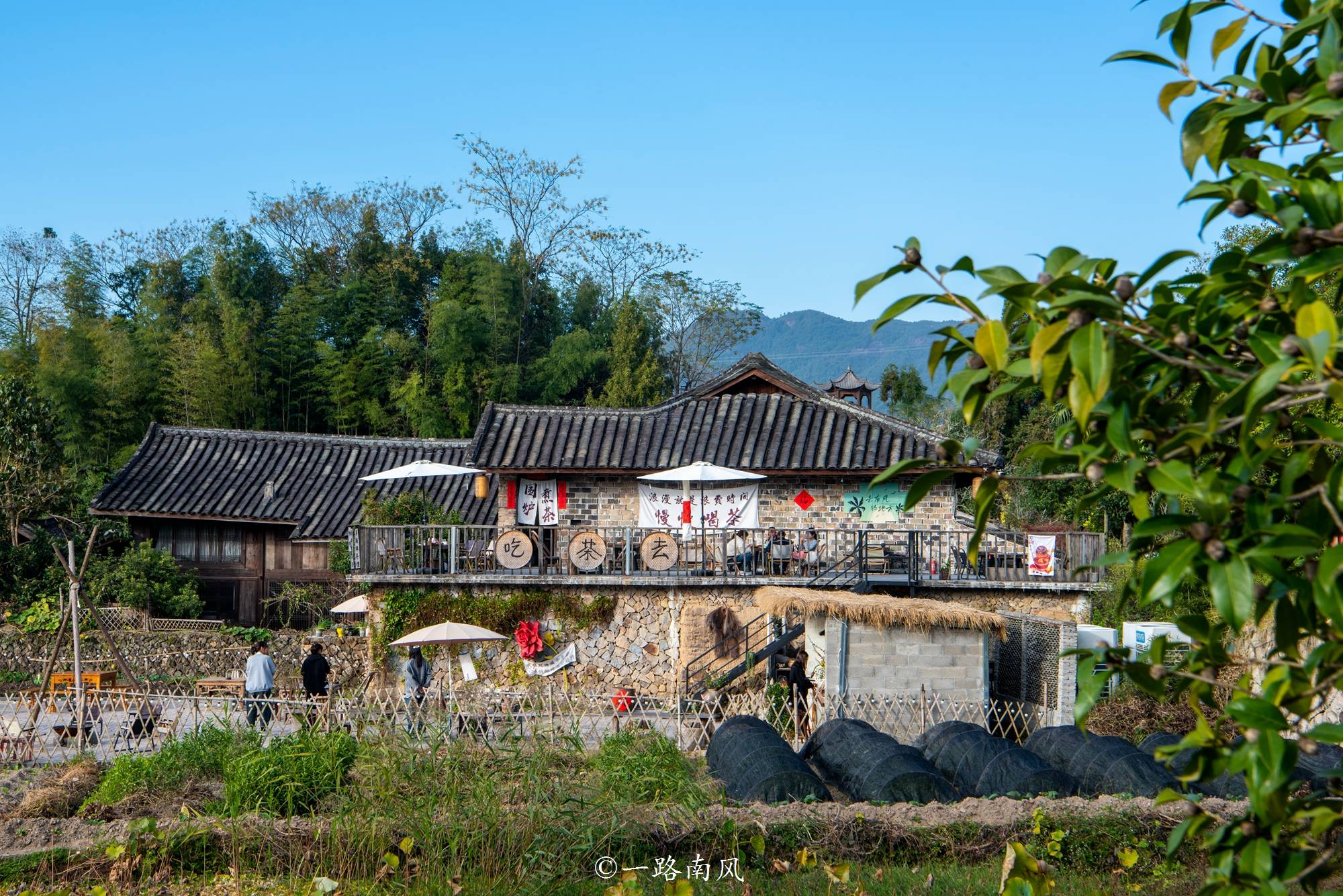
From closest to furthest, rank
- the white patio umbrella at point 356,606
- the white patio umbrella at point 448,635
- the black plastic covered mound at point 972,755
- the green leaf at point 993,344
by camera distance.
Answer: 1. the green leaf at point 993,344
2. the black plastic covered mound at point 972,755
3. the white patio umbrella at point 448,635
4. the white patio umbrella at point 356,606

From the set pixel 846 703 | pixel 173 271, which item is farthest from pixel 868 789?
→ pixel 173 271

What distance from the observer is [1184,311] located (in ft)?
7.13

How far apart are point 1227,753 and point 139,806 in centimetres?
813

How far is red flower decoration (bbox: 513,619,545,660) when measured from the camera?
1859 cm

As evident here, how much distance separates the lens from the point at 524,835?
652cm

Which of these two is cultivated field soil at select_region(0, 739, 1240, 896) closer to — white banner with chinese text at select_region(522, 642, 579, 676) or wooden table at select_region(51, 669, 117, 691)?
wooden table at select_region(51, 669, 117, 691)

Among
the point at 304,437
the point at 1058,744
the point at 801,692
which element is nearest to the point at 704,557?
the point at 801,692

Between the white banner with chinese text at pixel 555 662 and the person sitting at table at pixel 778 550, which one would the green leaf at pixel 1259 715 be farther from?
the white banner with chinese text at pixel 555 662

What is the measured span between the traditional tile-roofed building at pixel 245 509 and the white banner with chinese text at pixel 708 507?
4.63 meters

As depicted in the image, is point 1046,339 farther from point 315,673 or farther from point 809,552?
point 809,552

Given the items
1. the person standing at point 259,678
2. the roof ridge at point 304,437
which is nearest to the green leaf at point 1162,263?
the person standing at point 259,678

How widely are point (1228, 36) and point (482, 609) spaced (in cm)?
1695

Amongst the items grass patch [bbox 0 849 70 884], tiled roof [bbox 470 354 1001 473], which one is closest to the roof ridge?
tiled roof [bbox 470 354 1001 473]

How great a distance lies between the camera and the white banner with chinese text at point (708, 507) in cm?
2039
